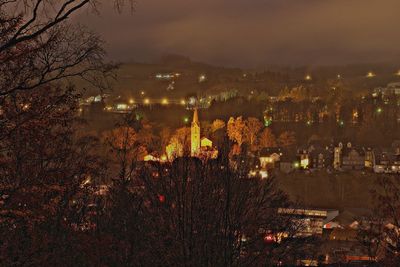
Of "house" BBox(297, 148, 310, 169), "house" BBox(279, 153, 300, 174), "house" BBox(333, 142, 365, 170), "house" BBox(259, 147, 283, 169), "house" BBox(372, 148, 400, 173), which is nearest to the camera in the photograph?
"house" BBox(372, 148, 400, 173)

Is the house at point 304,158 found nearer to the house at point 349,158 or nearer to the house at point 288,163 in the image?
the house at point 288,163

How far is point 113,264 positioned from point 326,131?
74.4m

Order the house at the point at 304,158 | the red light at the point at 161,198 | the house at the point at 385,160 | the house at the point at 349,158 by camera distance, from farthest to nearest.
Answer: the house at the point at 349,158, the house at the point at 304,158, the house at the point at 385,160, the red light at the point at 161,198

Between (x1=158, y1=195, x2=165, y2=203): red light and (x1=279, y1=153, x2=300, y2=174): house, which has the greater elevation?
(x1=158, y1=195, x2=165, y2=203): red light

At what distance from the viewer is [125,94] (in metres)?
121

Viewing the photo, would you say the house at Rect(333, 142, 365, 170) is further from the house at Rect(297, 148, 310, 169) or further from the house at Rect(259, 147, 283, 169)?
the house at Rect(259, 147, 283, 169)

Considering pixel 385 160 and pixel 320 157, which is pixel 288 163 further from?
pixel 385 160

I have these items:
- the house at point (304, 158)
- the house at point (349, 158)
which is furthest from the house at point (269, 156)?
the house at point (349, 158)

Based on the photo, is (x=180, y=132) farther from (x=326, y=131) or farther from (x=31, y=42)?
(x=31, y=42)

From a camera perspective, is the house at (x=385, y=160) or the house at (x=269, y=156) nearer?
the house at (x=385, y=160)

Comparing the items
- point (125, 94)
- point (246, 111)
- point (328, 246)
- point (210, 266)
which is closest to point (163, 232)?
point (210, 266)

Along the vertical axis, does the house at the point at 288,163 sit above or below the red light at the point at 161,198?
below

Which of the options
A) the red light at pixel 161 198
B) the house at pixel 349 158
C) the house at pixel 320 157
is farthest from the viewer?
the house at pixel 320 157

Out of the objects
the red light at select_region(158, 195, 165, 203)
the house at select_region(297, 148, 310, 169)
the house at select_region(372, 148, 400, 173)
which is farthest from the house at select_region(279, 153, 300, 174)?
the red light at select_region(158, 195, 165, 203)
